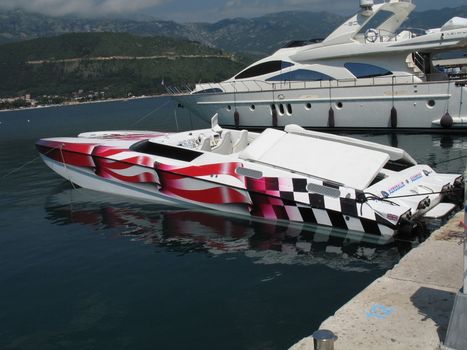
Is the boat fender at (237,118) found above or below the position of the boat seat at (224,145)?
below

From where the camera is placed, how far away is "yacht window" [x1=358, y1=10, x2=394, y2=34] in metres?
24.8

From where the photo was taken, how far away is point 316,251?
901cm

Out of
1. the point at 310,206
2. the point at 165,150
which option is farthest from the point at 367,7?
the point at 310,206

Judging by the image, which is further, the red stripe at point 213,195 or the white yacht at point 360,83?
the white yacht at point 360,83

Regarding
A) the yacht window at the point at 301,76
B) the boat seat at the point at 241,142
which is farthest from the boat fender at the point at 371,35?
the boat seat at the point at 241,142

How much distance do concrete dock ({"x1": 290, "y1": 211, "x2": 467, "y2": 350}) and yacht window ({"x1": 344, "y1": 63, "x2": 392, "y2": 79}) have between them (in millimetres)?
18440

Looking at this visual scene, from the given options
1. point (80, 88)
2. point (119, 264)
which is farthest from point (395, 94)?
point (80, 88)

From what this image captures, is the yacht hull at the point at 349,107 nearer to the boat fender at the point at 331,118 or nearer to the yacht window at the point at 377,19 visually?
the boat fender at the point at 331,118

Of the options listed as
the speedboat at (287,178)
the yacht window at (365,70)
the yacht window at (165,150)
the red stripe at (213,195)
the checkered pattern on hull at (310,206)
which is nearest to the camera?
the checkered pattern on hull at (310,206)

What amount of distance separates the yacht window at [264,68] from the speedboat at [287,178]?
13.7 meters

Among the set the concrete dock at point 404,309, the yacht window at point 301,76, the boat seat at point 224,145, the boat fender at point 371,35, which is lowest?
the concrete dock at point 404,309

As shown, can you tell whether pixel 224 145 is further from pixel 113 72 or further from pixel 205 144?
pixel 113 72

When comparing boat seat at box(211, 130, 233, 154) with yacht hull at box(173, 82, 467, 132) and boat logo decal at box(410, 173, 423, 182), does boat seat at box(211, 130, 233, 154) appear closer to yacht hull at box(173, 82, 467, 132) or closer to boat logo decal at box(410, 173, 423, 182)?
boat logo decal at box(410, 173, 423, 182)

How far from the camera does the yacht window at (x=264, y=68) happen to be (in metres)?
26.3
